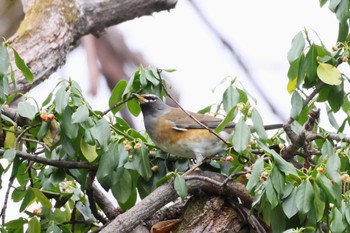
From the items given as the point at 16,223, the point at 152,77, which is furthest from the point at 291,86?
the point at 16,223

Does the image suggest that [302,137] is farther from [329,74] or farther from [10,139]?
[10,139]

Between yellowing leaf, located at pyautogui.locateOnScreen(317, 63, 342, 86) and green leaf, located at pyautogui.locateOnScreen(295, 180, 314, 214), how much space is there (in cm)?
32

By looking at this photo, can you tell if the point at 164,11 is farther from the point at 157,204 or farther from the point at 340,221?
the point at 340,221

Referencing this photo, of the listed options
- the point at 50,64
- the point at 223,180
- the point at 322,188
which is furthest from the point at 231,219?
the point at 50,64

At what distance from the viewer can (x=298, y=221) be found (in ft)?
7.75

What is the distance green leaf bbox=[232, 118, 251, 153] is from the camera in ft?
7.41

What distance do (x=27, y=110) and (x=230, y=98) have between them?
1.96ft

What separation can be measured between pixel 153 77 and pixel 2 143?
53cm

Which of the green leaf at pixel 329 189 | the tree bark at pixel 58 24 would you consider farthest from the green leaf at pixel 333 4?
the tree bark at pixel 58 24

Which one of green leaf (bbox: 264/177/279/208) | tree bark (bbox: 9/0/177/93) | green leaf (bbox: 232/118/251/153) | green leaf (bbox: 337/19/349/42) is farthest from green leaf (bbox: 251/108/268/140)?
tree bark (bbox: 9/0/177/93)

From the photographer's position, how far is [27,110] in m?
2.56

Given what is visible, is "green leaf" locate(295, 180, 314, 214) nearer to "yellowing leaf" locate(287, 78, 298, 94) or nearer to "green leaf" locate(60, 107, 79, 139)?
"yellowing leaf" locate(287, 78, 298, 94)

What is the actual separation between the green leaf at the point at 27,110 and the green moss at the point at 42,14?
55.0 inches

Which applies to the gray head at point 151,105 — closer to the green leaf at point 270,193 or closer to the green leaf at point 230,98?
the green leaf at point 230,98
